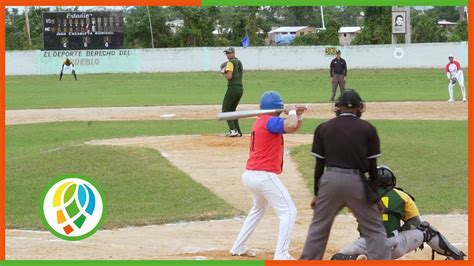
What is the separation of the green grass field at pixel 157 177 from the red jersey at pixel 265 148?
3.79m

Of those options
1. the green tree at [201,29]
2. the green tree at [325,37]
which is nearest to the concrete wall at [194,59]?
the green tree at [201,29]

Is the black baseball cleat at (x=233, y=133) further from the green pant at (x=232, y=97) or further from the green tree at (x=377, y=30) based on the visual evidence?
the green tree at (x=377, y=30)

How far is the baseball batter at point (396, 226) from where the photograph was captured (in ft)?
29.7

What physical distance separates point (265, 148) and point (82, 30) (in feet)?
145

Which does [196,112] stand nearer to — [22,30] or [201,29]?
[201,29]

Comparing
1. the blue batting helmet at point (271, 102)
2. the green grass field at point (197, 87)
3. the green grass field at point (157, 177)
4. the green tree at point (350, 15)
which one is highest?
the green tree at point (350, 15)

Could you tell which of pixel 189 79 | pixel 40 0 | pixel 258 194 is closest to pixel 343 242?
pixel 258 194

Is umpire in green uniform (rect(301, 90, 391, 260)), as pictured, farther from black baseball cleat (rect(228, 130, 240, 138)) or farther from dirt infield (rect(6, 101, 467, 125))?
dirt infield (rect(6, 101, 467, 125))

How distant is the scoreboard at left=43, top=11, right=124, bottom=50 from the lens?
51875 millimetres

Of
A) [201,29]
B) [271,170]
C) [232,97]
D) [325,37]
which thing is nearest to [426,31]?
[325,37]

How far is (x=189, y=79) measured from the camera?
51.3 meters

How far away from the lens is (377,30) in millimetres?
67812

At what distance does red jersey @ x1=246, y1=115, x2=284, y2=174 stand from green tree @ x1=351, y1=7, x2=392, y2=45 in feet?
192

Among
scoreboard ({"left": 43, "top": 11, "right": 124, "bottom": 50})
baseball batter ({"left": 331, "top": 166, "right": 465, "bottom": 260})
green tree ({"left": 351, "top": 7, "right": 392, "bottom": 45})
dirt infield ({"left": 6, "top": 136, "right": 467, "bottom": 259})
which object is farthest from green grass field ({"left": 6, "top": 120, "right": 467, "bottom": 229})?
green tree ({"left": 351, "top": 7, "right": 392, "bottom": 45})
